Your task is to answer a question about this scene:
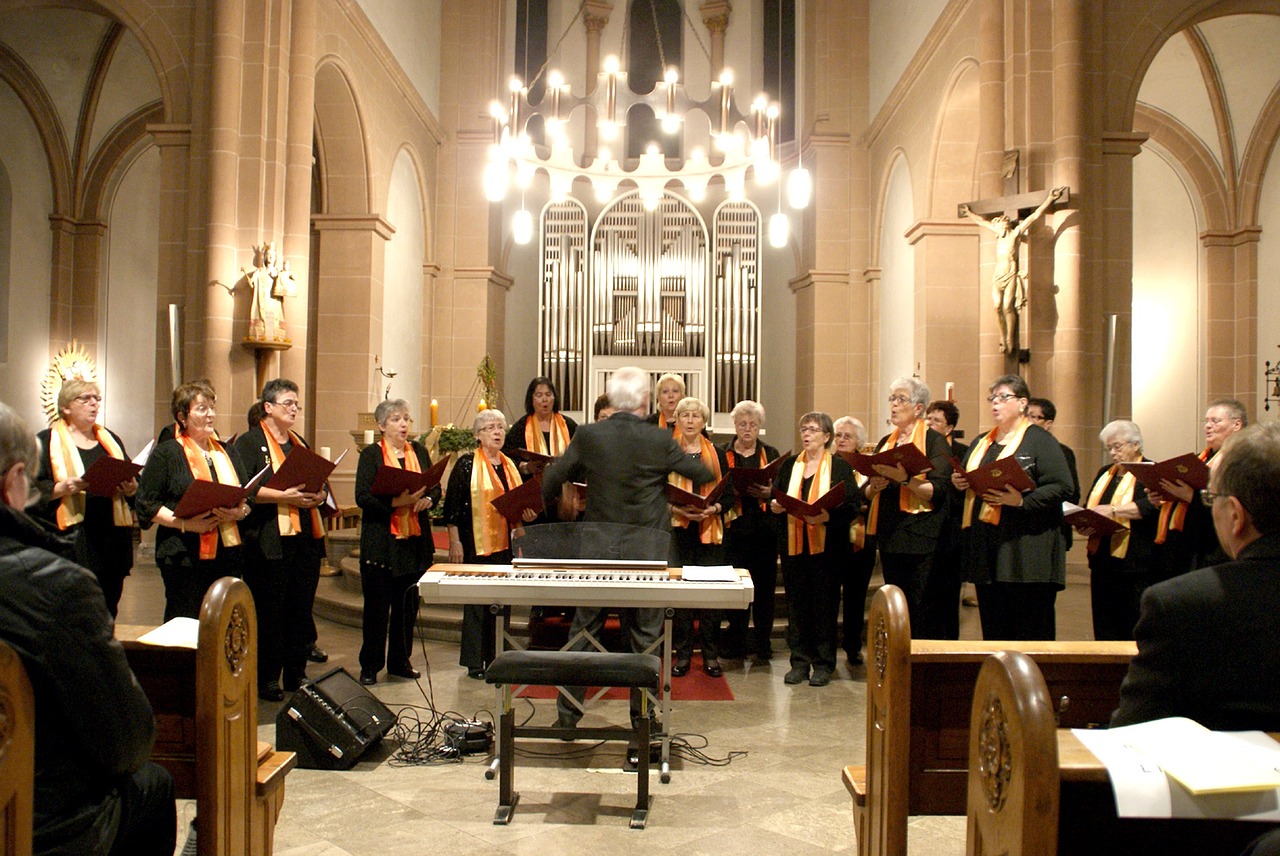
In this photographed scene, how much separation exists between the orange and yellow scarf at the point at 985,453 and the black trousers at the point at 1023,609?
29cm

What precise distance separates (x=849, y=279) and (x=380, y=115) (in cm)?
600

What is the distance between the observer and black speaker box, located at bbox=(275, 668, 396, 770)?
150 inches

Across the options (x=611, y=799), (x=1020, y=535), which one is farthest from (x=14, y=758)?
(x=1020, y=535)

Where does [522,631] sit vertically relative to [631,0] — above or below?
below

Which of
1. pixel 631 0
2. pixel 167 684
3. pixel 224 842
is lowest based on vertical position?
pixel 224 842

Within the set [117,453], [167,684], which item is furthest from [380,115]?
[167,684]

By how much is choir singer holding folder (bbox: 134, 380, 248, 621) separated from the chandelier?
18.0 ft

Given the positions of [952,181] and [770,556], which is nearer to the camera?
[770,556]

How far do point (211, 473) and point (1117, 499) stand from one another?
416 centimetres

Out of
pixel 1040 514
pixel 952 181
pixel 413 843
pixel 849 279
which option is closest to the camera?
pixel 413 843

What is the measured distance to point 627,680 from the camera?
3.26 metres

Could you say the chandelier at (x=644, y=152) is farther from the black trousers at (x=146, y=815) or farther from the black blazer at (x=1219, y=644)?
the black trousers at (x=146, y=815)

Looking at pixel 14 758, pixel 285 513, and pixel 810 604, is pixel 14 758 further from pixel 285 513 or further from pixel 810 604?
pixel 810 604

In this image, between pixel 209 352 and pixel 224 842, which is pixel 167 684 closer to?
pixel 224 842
